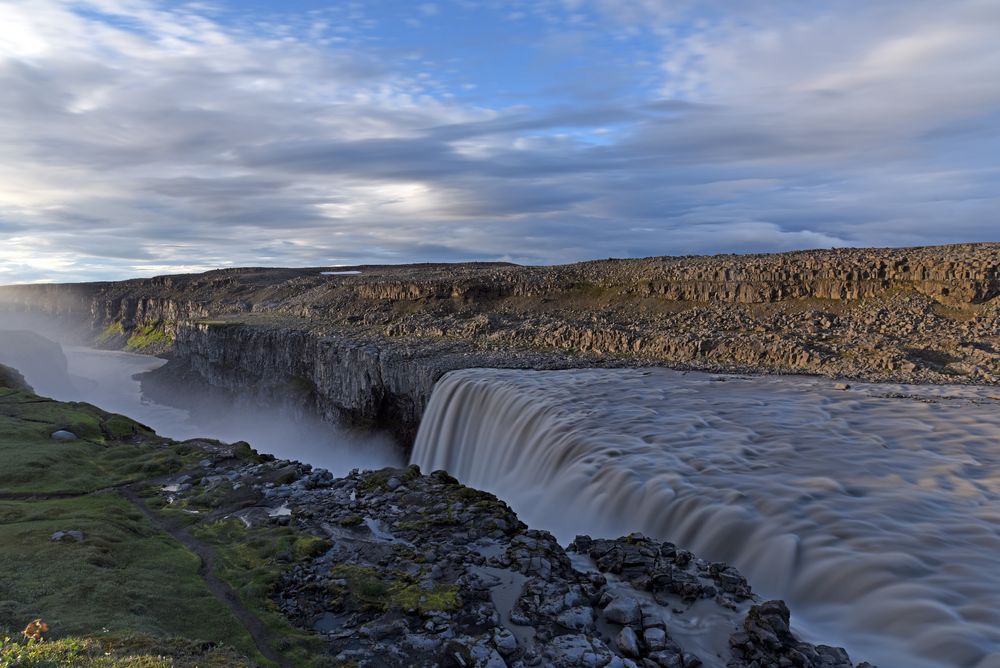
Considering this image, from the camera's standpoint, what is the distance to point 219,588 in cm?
1409

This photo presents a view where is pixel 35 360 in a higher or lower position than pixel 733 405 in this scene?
lower

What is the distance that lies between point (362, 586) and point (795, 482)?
11.1m

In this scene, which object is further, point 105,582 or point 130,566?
point 130,566

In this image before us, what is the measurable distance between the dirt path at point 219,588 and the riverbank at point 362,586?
0.05 meters

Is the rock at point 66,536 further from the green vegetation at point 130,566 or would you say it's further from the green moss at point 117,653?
the green moss at point 117,653

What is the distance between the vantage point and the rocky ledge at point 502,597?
405 inches

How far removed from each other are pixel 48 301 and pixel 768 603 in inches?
7604

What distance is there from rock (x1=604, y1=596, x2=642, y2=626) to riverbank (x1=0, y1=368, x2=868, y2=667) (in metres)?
0.03

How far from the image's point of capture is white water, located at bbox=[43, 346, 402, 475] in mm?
44344

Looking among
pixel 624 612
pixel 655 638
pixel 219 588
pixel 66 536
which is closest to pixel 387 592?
pixel 219 588

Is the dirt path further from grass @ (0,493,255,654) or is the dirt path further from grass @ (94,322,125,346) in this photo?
grass @ (94,322,125,346)

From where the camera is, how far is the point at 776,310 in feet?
122

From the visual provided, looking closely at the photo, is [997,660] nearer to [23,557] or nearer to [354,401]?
[23,557]

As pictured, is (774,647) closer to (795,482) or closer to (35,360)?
(795,482)
